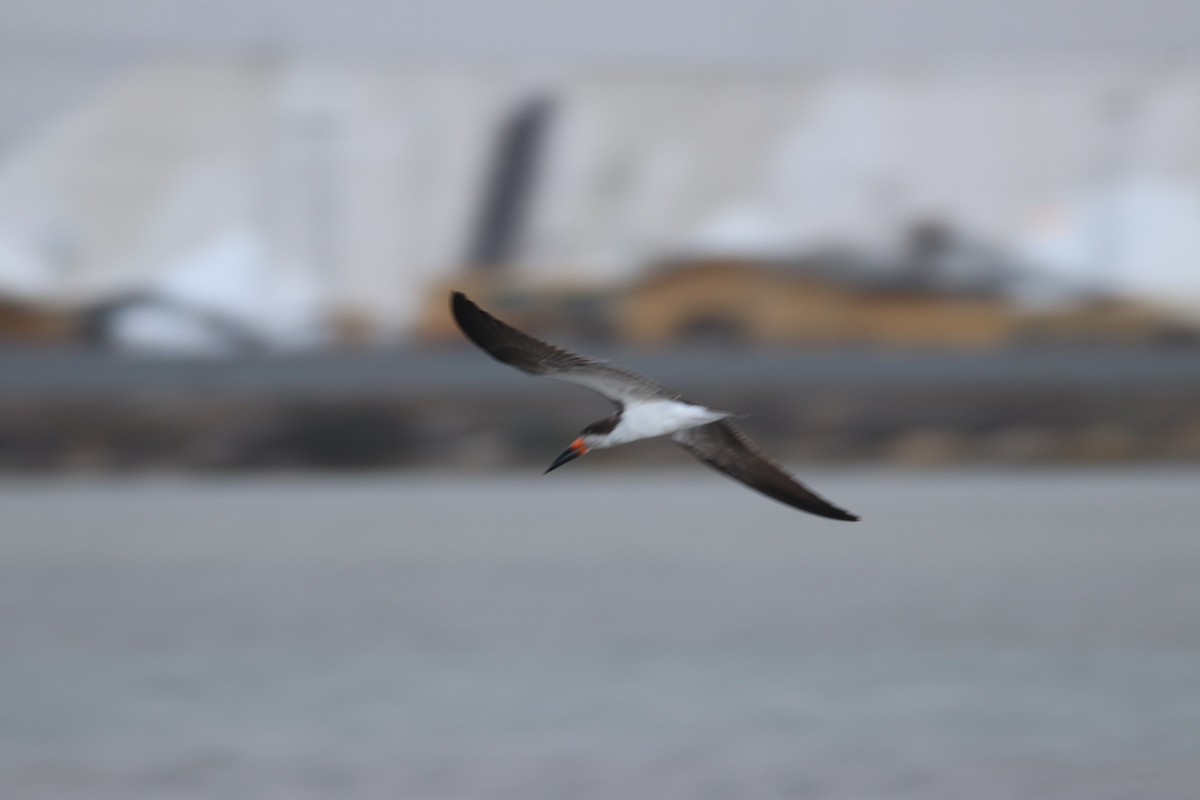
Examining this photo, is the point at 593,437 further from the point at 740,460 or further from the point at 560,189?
the point at 560,189

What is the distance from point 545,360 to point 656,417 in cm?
28

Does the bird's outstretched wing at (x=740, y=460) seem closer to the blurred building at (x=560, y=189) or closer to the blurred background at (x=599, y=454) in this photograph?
the blurred background at (x=599, y=454)

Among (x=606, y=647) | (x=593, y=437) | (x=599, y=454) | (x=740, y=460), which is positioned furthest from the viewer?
(x=599, y=454)

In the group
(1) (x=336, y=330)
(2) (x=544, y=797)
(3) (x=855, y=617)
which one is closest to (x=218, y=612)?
(3) (x=855, y=617)

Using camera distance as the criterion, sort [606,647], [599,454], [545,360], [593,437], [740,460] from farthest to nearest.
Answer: [599,454] → [606,647] → [740,460] → [593,437] → [545,360]

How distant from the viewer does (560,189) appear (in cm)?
2184

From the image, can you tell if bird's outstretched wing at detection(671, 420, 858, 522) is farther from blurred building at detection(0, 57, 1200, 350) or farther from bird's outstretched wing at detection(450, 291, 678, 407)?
blurred building at detection(0, 57, 1200, 350)

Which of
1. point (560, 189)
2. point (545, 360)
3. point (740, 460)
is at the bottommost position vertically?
point (740, 460)

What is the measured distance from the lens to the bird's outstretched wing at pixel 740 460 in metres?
4.49

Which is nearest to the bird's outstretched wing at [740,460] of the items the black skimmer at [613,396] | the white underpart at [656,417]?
the black skimmer at [613,396]

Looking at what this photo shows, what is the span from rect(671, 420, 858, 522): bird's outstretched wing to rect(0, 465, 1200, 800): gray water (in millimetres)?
3185

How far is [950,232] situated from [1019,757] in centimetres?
1373

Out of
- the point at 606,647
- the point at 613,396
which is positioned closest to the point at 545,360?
the point at 613,396

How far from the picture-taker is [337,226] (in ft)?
71.1
